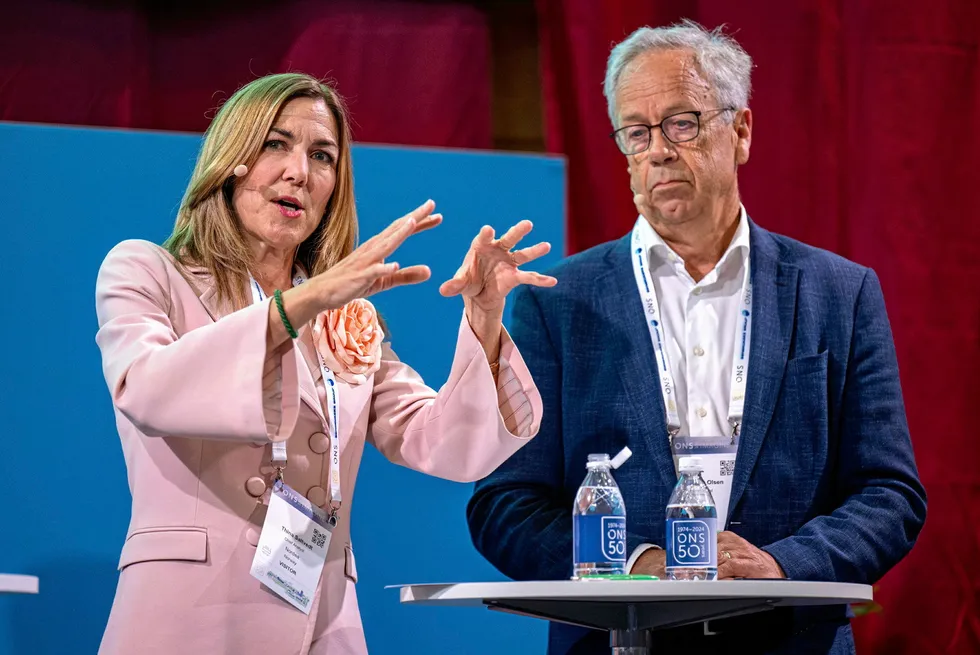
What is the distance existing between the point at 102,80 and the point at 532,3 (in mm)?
1698

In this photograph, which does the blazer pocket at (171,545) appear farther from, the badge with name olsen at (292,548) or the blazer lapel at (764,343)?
the blazer lapel at (764,343)

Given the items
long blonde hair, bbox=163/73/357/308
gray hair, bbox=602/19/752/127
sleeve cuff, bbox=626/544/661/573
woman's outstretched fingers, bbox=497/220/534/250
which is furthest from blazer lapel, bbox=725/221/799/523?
long blonde hair, bbox=163/73/357/308

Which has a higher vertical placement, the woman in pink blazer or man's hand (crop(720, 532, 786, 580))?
the woman in pink blazer

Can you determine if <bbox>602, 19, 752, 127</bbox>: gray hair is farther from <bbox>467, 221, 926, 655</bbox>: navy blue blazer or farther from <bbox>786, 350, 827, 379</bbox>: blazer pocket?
<bbox>786, 350, 827, 379</bbox>: blazer pocket

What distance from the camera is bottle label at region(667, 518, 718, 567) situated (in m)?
2.27

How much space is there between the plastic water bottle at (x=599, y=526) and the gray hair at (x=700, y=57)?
1.18m

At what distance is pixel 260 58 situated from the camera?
4531 mm

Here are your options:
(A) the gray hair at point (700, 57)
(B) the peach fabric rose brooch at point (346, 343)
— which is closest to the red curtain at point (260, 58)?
(A) the gray hair at point (700, 57)

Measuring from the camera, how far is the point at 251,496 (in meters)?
2.38

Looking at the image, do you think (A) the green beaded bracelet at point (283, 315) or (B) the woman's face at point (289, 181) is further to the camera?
(B) the woman's face at point (289, 181)

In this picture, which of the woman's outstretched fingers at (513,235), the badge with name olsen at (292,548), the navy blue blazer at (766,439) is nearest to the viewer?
the badge with name olsen at (292,548)

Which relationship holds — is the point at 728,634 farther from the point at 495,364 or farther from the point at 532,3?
the point at 532,3

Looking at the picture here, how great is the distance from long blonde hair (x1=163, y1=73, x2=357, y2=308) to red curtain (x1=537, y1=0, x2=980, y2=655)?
6.30 feet

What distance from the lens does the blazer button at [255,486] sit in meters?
2.35
